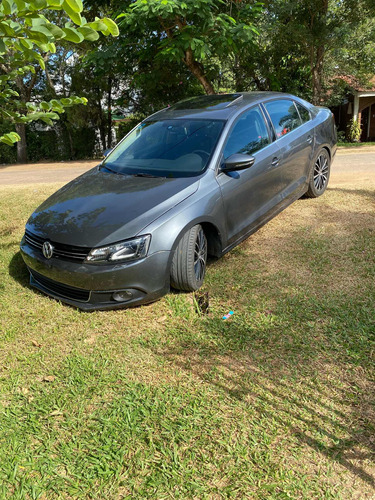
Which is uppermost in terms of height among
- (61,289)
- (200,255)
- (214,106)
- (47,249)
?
(214,106)

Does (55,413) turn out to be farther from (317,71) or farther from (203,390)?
(317,71)

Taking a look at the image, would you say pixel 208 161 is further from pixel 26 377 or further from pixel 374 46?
pixel 374 46

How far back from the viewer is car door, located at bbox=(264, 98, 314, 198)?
16.4 ft

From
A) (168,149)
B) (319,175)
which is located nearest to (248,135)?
(168,149)

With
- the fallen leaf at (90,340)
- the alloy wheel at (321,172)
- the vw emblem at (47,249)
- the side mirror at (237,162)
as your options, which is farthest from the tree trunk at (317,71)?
the fallen leaf at (90,340)

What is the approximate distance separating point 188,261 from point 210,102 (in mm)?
2383

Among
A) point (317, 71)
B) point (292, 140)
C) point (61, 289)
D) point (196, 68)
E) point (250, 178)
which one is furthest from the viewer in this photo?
point (317, 71)

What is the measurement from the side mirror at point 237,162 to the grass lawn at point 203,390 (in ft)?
3.46

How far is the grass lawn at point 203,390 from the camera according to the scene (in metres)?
2.14

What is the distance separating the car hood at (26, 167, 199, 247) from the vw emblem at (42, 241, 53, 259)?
70 mm

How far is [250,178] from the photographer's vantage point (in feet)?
14.2

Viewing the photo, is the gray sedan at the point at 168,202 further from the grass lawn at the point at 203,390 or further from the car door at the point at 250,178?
the grass lawn at the point at 203,390

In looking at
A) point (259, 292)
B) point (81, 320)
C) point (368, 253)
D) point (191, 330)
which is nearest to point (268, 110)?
point (368, 253)

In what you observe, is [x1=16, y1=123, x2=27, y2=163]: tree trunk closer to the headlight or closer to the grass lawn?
the grass lawn
